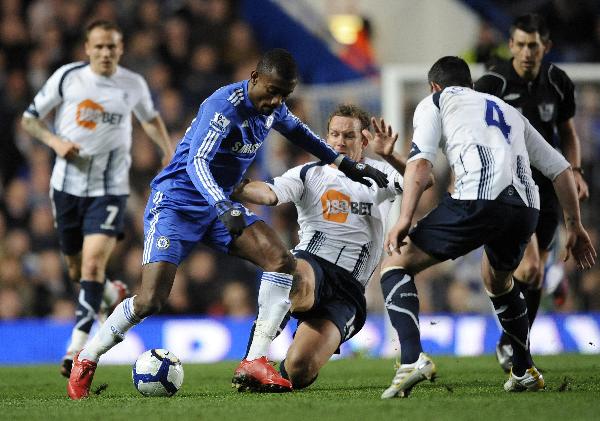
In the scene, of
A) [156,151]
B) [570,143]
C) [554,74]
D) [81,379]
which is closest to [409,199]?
[81,379]

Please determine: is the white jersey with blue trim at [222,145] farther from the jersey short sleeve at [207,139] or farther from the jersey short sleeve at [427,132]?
the jersey short sleeve at [427,132]

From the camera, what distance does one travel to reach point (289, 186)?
682 centimetres

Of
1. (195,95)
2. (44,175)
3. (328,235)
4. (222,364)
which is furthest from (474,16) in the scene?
(328,235)

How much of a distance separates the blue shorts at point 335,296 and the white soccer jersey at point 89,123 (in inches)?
84.8

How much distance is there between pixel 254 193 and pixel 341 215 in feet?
2.58

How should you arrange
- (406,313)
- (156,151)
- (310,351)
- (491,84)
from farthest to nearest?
(156,151), (491,84), (310,351), (406,313)

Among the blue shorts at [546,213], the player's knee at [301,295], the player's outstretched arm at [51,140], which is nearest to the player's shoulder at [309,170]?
the player's knee at [301,295]

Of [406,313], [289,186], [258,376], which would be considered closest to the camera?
[406,313]

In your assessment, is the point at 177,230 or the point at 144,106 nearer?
the point at 177,230

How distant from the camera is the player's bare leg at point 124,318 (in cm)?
614

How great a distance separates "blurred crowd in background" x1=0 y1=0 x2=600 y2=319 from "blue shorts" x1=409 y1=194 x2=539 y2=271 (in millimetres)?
5542

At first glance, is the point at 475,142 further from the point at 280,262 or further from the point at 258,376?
the point at 258,376

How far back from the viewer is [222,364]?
9516mm

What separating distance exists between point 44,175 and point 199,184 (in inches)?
294
